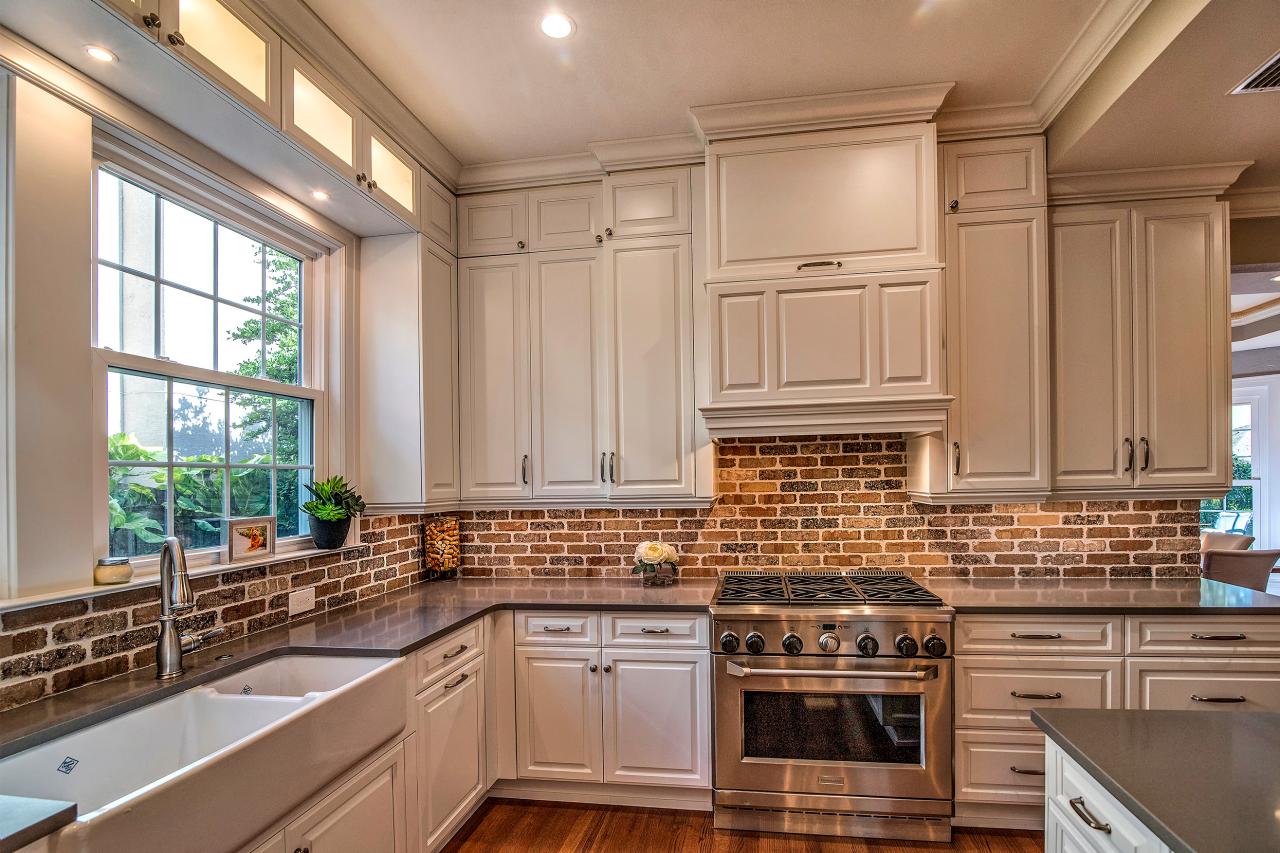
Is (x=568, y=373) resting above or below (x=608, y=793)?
above

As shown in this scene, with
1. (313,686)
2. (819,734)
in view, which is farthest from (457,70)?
(819,734)

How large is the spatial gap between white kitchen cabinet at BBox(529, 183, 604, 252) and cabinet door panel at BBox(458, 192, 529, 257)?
49mm

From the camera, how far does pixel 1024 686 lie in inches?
97.0

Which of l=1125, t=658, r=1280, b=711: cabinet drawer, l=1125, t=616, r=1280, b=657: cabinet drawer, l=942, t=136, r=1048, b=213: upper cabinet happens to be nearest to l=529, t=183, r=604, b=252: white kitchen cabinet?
l=942, t=136, r=1048, b=213: upper cabinet

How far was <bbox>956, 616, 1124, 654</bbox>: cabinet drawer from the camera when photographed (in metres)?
2.44

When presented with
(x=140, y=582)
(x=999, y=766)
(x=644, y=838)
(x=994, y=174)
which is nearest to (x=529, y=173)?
(x=994, y=174)

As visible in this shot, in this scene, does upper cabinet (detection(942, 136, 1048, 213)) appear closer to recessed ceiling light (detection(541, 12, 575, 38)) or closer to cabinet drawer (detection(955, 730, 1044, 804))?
recessed ceiling light (detection(541, 12, 575, 38))

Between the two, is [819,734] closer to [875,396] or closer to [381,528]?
[875,396]

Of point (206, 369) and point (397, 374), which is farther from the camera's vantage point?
point (397, 374)

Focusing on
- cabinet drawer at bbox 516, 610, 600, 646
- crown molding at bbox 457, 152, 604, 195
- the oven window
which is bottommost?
the oven window

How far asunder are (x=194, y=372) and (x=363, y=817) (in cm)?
141

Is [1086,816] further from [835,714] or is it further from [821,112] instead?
[821,112]

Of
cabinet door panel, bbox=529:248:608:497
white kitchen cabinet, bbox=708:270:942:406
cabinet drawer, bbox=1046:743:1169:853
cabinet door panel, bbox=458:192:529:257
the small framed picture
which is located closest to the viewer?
cabinet drawer, bbox=1046:743:1169:853

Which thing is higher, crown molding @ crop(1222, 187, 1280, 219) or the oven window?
crown molding @ crop(1222, 187, 1280, 219)
